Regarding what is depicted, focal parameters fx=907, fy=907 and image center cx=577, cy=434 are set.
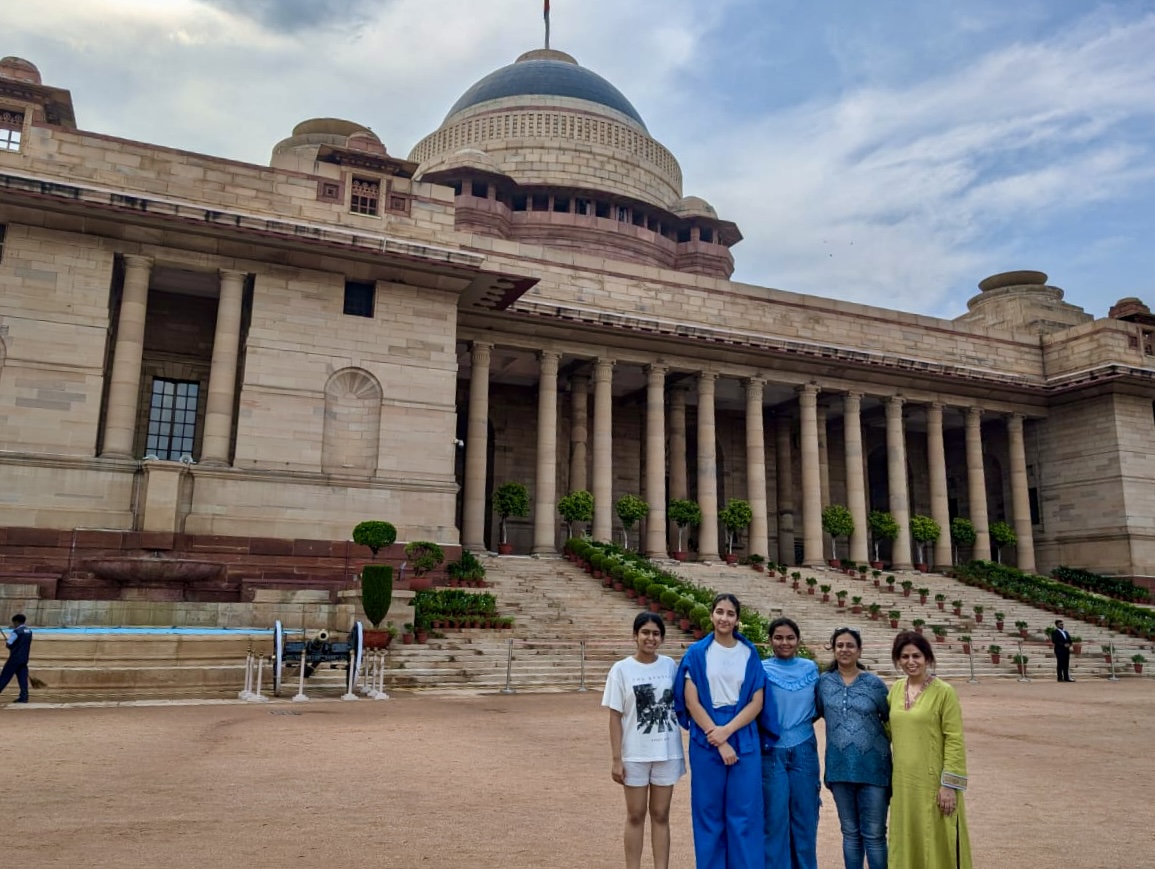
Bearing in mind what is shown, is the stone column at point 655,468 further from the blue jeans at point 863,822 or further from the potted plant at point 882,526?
the blue jeans at point 863,822

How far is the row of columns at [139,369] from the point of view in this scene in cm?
2456

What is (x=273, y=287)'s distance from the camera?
87.4ft

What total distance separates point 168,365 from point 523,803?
80.9 feet

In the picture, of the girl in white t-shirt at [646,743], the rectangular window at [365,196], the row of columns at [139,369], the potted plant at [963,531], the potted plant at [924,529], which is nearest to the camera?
the girl in white t-shirt at [646,743]

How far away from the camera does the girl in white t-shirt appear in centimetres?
579

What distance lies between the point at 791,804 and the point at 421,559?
19235 mm

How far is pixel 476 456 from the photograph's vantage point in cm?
3145

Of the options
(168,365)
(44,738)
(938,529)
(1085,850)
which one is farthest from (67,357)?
(938,529)

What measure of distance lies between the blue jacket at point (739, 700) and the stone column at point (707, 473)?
28.8m

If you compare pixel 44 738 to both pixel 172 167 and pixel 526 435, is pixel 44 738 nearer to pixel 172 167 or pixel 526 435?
pixel 172 167

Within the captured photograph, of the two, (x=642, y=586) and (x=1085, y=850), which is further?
(x=642, y=586)

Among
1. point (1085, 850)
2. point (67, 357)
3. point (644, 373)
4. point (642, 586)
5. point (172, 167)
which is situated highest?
point (172, 167)

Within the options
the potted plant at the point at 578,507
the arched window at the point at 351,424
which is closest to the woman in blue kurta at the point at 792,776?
the arched window at the point at 351,424

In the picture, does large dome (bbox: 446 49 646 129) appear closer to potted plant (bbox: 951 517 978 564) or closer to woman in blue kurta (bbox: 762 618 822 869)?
potted plant (bbox: 951 517 978 564)
